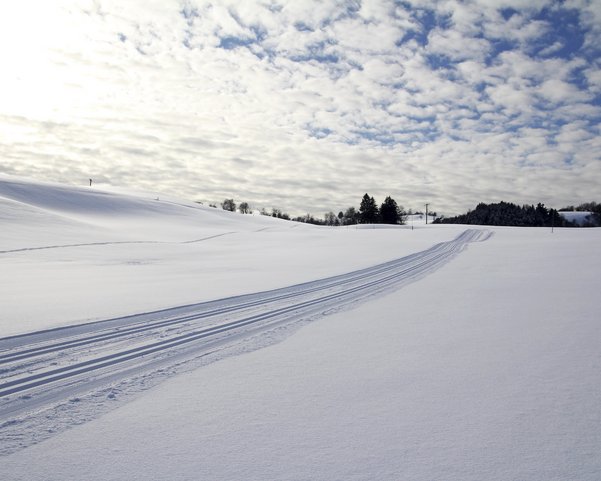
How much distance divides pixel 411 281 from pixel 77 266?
611 inches

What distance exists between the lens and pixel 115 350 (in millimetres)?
6289

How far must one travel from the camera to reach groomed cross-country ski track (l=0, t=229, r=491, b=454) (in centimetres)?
424

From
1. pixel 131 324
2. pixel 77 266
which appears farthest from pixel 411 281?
pixel 77 266

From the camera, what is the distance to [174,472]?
324 cm

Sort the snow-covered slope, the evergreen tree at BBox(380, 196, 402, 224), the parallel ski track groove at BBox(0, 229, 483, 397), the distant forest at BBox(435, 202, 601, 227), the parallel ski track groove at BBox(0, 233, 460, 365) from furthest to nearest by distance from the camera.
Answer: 1. the distant forest at BBox(435, 202, 601, 227)
2. the evergreen tree at BBox(380, 196, 402, 224)
3. the snow-covered slope
4. the parallel ski track groove at BBox(0, 233, 460, 365)
5. the parallel ski track groove at BBox(0, 229, 483, 397)

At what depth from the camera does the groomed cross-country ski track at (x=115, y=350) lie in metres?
4.24

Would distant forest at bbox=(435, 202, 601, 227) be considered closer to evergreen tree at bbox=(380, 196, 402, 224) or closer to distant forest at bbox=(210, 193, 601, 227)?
distant forest at bbox=(210, 193, 601, 227)

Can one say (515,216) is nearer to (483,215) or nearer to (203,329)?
(483,215)

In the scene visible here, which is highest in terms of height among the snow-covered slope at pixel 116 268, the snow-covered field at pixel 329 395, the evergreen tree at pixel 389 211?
the evergreen tree at pixel 389 211

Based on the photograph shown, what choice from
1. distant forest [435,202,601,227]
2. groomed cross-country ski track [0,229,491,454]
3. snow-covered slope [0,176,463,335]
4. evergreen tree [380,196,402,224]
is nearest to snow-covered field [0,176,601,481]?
groomed cross-country ski track [0,229,491,454]

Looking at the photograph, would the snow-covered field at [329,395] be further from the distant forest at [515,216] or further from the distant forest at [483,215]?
the distant forest at [515,216]

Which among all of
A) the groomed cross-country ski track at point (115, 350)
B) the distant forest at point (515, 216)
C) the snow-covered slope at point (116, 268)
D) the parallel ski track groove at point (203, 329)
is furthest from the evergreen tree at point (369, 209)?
the groomed cross-country ski track at point (115, 350)

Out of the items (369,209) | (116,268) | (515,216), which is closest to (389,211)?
(369,209)

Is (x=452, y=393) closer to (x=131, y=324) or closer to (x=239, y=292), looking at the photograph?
(x=131, y=324)
